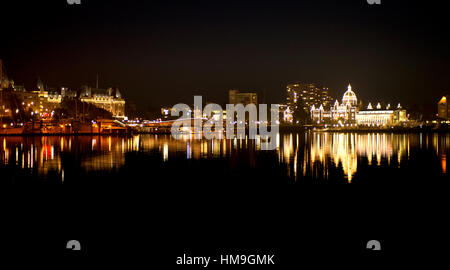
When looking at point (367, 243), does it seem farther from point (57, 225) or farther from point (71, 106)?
point (71, 106)

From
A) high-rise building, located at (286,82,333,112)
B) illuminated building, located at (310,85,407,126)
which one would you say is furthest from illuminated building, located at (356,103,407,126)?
high-rise building, located at (286,82,333,112)

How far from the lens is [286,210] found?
747 cm

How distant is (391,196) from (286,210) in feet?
9.41

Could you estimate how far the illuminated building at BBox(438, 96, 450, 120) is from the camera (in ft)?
386

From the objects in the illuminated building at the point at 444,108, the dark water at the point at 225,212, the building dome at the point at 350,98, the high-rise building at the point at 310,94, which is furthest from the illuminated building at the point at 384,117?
the dark water at the point at 225,212

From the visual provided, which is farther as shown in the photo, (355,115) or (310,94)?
(310,94)

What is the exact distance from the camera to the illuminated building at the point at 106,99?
97.6 meters

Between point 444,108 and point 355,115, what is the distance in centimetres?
2569

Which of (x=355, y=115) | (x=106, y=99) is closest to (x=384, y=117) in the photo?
(x=355, y=115)

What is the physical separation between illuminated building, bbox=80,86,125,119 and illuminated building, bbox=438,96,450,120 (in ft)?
305

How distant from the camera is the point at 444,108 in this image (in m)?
119

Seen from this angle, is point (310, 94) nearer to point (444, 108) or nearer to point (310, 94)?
point (310, 94)

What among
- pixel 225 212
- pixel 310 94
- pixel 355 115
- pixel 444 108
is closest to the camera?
pixel 225 212

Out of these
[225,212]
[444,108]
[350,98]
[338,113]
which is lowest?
[225,212]
